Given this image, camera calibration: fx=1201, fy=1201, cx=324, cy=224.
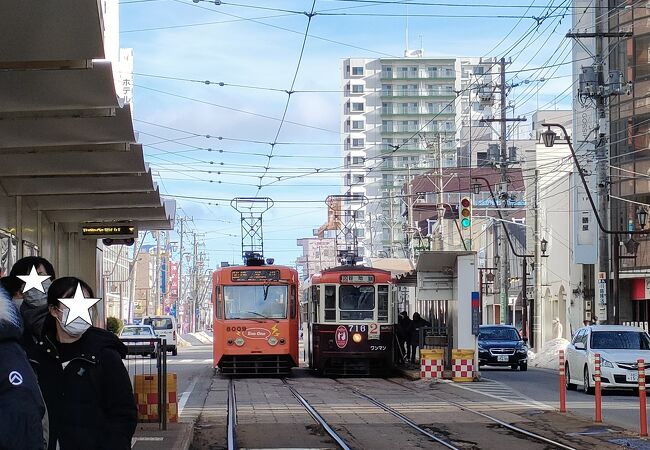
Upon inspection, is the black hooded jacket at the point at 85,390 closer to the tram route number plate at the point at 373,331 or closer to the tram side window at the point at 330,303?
the tram route number plate at the point at 373,331

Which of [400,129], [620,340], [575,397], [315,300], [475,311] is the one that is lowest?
[575,397]

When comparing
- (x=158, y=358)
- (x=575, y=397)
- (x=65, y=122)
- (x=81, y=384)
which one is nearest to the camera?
(x=81, y=384)

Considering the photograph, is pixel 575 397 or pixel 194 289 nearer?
pixel 575 397

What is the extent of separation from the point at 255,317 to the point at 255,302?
0.43 meters

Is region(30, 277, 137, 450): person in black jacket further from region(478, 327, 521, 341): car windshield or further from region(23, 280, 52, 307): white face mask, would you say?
region(478, 327, 521, 341): car windshield

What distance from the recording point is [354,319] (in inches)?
1276

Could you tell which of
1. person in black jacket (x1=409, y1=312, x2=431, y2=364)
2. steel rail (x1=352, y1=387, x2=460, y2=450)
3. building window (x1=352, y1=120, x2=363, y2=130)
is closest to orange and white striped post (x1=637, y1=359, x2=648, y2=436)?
steel rail (x1=352, y1=387, x2=460, y2=450)

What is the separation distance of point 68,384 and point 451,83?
5264 inches

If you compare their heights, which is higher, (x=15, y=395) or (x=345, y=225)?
(x=345, y=225)

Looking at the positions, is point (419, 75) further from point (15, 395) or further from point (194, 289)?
point (15, 395)

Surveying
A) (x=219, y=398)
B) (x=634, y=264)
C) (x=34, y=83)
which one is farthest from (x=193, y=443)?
(x=634, y=264)

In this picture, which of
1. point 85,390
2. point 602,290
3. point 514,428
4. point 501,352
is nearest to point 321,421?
point 514,428

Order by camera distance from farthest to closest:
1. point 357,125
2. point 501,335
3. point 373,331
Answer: point 357,125
point 501,335
point 373,331

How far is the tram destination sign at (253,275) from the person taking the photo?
32312 millimetres
